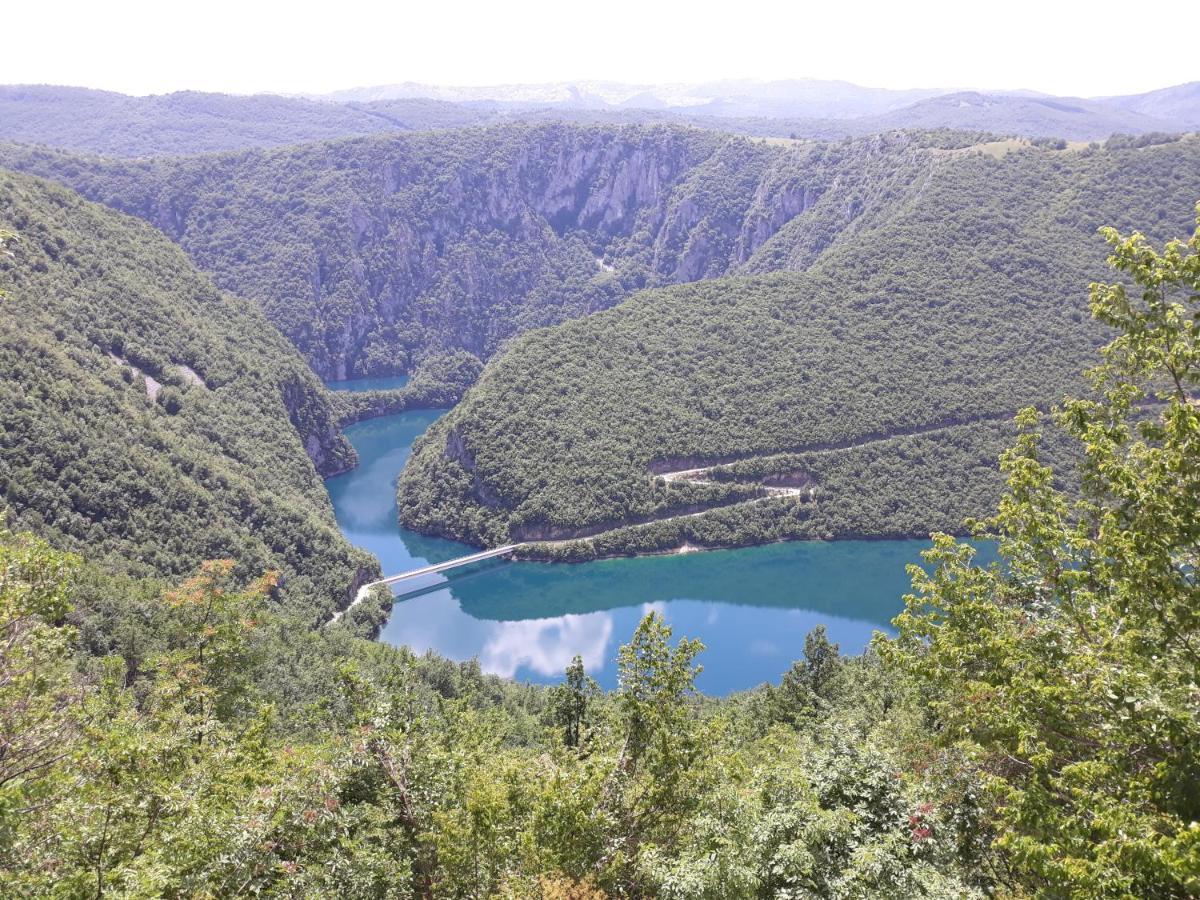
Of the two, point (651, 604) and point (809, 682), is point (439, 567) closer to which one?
point (651, 604)

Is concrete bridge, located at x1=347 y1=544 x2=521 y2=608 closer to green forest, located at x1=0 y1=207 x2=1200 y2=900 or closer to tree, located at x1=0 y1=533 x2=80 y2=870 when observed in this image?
green forest, located at x1=0 y1=207 x2=1200 y2=900

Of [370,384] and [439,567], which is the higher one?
[370,384]

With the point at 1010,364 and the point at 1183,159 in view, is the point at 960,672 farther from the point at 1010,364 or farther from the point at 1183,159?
the point at 1183,159

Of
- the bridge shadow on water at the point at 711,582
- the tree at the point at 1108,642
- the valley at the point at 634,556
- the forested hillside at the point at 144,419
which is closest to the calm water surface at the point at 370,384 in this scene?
the valley at the point at 634,556

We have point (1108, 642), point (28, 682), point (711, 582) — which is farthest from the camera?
point (711, 582)

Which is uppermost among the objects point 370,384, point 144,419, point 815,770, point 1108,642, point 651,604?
point 1108,642

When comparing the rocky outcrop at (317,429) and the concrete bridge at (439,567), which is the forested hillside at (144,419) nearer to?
the rocky outcrop at (317,429)

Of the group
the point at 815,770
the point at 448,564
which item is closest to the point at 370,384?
the point at 448,564

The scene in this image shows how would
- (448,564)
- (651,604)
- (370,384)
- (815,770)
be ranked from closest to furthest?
(815,770) → (651,604) → (448,564) → (370,384)
